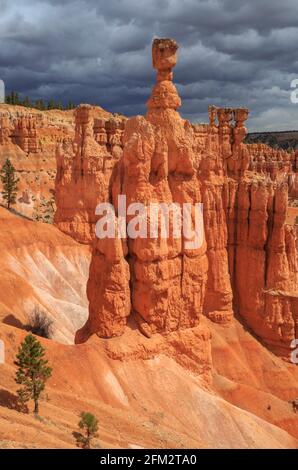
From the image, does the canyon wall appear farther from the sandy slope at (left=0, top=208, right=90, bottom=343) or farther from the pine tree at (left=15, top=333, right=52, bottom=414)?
the pine tree at (left=15, top=333, right=52, bottom=414)

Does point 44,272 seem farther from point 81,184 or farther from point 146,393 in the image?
point 146,393

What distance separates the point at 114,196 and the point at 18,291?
50.4ft

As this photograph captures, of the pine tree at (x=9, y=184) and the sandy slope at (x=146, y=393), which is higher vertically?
the pine tree at (x=9, y=184)

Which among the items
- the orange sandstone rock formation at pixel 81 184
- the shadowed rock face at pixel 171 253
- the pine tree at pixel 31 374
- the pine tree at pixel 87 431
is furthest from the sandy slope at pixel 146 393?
the orange sandstone rock formation at pixel 81 184

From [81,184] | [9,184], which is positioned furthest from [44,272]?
[9,184]

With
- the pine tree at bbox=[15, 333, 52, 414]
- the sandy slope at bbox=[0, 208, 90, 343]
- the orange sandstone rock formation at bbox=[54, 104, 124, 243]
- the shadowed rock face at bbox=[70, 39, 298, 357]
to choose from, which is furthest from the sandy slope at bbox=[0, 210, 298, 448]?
the orange sandstone rock formation at bbox=[54, 104, 124, 243]

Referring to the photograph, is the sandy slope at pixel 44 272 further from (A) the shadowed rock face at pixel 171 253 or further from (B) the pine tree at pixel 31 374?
(B) the pine tree at pixel 31 374

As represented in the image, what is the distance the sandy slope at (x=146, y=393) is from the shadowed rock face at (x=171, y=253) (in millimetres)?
1435

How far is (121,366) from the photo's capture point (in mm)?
22516

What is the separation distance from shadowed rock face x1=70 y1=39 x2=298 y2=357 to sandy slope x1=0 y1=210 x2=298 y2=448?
1435 mm

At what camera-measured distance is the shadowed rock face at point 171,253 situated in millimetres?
23438

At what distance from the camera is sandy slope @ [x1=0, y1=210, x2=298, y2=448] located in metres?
17.3

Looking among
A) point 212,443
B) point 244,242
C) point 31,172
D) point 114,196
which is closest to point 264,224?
point 244,242

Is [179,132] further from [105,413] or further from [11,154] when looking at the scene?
[11,154]
